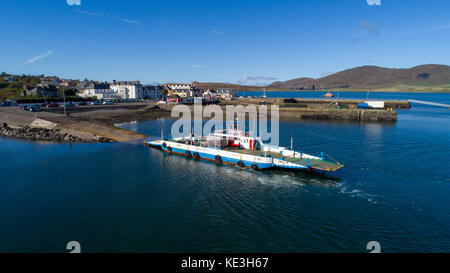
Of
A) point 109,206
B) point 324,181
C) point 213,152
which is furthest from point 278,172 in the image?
point 109,206

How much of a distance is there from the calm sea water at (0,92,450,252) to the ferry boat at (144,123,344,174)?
1.26 metres

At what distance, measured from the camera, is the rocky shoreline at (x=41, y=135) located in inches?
1731

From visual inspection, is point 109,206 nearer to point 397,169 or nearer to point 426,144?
point 397,169

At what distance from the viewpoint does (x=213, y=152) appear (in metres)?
33.3

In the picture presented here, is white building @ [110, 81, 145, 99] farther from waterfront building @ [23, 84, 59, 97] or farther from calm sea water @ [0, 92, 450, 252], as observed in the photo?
calm sea water @ [0, 92, 450, 252]

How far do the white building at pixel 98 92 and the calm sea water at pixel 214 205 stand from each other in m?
Answer: 82.3

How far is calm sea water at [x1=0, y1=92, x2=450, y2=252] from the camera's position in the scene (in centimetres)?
1592

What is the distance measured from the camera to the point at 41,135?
4584cm

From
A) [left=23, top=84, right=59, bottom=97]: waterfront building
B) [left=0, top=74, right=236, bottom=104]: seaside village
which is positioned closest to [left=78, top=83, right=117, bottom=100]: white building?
[left=0, top=74, right=236, bottom=104]: seaside village

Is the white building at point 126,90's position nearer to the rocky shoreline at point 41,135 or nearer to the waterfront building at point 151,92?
the waterfront building at point 151,92

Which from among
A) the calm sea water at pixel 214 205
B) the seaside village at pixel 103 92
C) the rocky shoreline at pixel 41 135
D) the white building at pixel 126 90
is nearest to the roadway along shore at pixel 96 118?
the rocky shoreline at pixel 41 135
